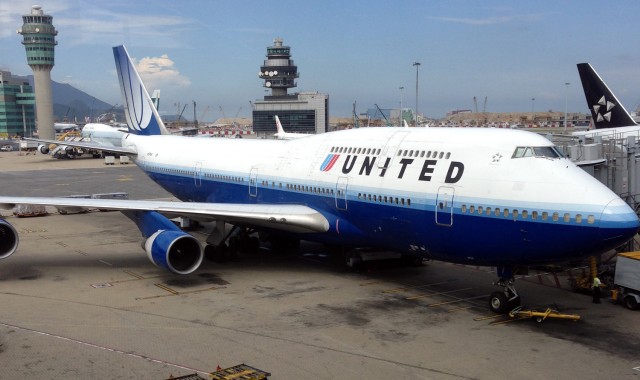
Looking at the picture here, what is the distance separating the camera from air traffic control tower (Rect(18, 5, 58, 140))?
136m

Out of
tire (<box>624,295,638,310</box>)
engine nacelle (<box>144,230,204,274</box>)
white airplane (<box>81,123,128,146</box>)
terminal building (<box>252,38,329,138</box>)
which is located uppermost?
terminal building (<box>252,38,329,138</box>)

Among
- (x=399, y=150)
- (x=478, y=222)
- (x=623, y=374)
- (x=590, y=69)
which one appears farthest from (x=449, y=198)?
(x=590, y=69)

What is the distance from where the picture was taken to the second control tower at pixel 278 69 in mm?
168875

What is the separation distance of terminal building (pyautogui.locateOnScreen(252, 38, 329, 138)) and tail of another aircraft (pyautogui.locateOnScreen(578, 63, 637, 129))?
117m

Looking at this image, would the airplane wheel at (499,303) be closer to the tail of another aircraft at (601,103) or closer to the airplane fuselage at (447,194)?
the airplane fuselage at (447,194)

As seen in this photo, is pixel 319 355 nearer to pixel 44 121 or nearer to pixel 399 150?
pixel 399 150

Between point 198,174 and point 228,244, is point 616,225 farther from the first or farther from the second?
point 198,174

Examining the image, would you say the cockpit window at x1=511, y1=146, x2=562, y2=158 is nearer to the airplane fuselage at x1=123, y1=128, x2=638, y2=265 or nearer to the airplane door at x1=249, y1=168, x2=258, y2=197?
the airplane fuselage at x1=123, y1=128, x2=638, y2=265

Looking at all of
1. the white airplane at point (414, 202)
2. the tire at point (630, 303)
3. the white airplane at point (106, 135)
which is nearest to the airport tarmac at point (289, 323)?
the tire at point (630, 303)

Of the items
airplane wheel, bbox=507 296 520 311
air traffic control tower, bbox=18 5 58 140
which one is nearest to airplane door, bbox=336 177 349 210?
airplane wheel, bbox=507 296 520 311

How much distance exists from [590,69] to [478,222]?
88.5ft

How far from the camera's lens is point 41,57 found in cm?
14100

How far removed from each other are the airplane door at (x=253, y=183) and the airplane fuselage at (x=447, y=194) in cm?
8

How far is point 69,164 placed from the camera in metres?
77.9
